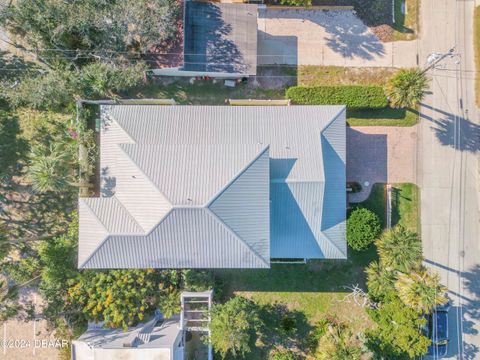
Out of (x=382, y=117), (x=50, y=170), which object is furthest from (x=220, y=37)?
(x=50, y=170)

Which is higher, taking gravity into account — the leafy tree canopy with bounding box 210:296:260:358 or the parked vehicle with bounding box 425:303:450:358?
the leafy tree canopy with bounding box 210:296:260:358

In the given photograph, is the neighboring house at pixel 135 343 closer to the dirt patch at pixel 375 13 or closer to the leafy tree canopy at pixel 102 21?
the leafy tree canopy at pixel 102 21

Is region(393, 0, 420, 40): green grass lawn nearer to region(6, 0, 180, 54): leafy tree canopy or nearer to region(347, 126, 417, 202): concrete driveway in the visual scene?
region(347, 126, 417, 202): concrete driveway

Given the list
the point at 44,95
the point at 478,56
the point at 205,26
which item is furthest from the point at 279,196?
the point at 478,56

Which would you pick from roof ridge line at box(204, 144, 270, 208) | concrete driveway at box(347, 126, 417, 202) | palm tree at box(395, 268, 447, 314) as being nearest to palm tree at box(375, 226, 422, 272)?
palm tree at box(395, 268, 447, 314)

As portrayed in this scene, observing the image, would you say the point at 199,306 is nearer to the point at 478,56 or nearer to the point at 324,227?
the point at 324,227

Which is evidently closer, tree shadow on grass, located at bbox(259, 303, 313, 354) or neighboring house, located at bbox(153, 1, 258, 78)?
neighboring house, located at bbox(153, 1, 258, 78)
